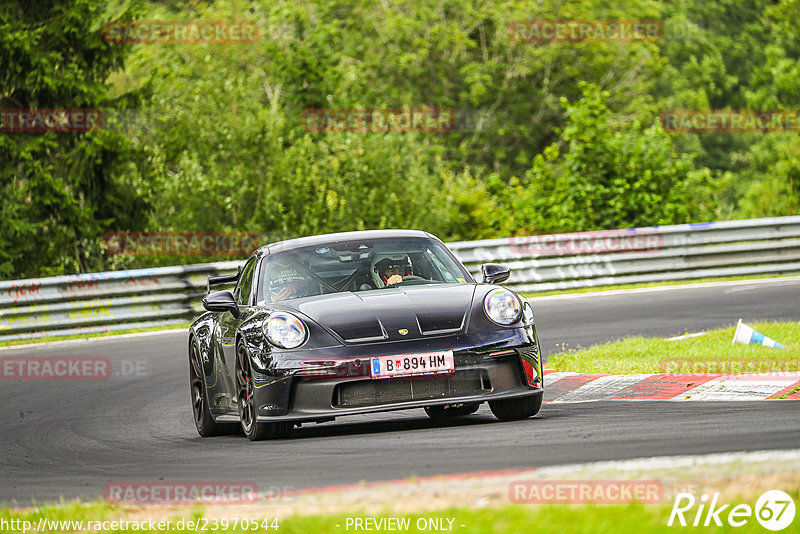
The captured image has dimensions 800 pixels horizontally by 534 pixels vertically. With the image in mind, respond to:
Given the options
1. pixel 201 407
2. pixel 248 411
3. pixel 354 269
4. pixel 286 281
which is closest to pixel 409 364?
pixel 248 411

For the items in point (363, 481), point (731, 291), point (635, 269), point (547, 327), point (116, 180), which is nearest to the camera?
point (363, 481)

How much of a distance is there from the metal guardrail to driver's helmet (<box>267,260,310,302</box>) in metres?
9.82

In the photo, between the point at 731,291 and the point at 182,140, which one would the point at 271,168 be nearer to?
the point at 182,140

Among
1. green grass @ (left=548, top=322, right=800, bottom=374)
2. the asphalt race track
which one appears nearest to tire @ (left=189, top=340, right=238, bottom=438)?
the asphalt race track

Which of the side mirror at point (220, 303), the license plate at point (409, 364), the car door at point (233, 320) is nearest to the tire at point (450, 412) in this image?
the license plate at point (409, 364)

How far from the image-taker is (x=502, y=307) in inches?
327

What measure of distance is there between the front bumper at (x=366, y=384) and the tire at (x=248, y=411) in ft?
0.45

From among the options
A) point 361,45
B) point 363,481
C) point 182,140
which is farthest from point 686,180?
point 361,45

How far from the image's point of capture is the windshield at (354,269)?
356 inches

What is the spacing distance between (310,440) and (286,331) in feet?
2.23

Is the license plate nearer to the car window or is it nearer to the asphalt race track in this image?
the asphalt race track

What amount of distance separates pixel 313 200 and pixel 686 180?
24.0 feet

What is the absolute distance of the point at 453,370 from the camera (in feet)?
26.0

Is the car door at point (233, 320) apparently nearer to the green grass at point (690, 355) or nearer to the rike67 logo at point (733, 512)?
the green grass at point (690, 355)
